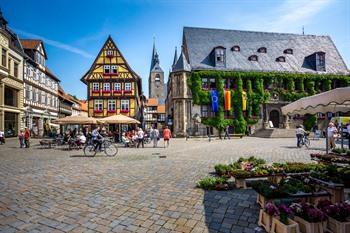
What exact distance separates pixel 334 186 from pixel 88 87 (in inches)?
1366

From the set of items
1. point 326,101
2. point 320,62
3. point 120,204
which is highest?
point 320,62

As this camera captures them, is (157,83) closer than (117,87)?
No

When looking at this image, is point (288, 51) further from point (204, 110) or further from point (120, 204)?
point (120, 204)

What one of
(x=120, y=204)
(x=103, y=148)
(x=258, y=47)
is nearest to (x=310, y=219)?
(x=120, y=204)

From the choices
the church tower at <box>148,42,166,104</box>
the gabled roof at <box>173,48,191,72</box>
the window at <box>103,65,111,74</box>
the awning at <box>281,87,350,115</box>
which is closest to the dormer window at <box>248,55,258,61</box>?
the gabled roof at <box>173,48,191,72</box>

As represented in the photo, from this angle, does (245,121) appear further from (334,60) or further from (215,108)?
(334,60)

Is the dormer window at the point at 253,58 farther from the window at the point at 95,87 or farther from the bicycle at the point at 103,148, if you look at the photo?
the bicycle at the point at 103,148

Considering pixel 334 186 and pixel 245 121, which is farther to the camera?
pixel 245 121

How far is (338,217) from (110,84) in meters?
34.6

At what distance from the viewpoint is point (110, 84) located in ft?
116

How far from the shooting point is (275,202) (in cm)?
431

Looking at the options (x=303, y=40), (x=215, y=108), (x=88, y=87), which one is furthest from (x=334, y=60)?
(x=88, y=87)

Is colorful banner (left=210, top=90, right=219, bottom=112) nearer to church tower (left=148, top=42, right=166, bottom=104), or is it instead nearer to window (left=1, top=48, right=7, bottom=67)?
window (left=1, top=48, right=7, bottom=67)

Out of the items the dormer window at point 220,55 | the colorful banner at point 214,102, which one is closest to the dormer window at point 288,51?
the dormer window at point 220,55
